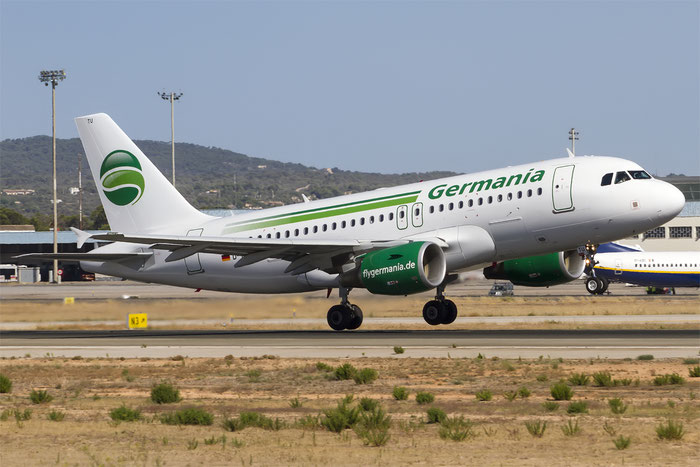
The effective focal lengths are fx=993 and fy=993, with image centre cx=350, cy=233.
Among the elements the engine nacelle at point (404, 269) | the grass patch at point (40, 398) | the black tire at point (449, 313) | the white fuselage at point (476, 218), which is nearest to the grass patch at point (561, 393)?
the grass patch at point (40, 398)

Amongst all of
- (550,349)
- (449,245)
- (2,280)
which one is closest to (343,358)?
(550,349)

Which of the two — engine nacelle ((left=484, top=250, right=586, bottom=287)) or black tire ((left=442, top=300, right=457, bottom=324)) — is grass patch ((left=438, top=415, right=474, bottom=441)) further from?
engine nacelle ((left=484, top=250, right=586, bottom=287))

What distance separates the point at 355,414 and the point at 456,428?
1.94 metres

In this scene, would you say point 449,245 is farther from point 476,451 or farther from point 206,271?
point 476,451

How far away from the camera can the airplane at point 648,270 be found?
83188 millimetres

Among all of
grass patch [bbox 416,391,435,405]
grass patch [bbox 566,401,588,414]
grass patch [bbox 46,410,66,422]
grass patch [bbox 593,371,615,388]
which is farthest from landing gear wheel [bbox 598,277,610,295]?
grass patch [bbox 46,410,66,422]

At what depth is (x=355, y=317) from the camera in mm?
38844

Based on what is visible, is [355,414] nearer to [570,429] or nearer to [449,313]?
[570,429]

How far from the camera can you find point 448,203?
36312 millimetres

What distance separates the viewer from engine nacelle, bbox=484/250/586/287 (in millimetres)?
39312

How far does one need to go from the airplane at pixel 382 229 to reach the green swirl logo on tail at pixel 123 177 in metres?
0.05

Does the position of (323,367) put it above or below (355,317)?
below

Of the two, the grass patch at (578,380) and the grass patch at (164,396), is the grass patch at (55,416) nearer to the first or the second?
the grass patch at (164,396)

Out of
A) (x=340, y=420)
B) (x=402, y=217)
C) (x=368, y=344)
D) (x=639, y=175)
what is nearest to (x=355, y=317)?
(x=402, y=217)
